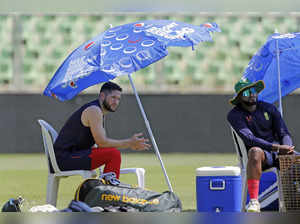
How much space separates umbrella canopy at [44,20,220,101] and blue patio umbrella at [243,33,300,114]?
45.3 inches

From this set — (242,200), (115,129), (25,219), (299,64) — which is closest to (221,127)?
(115,129)

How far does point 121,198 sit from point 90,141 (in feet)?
3.95

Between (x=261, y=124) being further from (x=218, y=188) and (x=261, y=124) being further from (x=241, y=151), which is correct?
(x=218, y=188)

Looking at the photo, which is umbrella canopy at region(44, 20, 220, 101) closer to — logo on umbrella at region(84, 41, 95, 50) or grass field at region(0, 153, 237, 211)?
logo on umbrella at region(84, 41, 95, 50)

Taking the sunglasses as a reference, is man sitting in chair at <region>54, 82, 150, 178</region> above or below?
below

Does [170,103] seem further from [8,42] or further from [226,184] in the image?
[226,184]

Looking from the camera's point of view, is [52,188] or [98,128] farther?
[52,188]

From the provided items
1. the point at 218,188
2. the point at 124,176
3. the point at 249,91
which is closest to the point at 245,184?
the point at 218,188

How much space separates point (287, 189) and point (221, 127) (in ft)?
28.0

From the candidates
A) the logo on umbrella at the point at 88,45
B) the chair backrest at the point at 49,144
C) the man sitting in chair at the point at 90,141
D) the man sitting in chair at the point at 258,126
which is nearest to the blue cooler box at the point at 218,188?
the man sitting in chair at the point at 258,126

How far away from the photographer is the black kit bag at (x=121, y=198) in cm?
589

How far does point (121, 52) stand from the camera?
6.59 meters

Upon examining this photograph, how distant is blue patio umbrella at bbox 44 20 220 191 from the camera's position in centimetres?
648

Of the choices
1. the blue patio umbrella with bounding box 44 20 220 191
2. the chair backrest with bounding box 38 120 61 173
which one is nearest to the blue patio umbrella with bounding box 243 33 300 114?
the blue patio umbrella with bounding box 44 20 220 191
